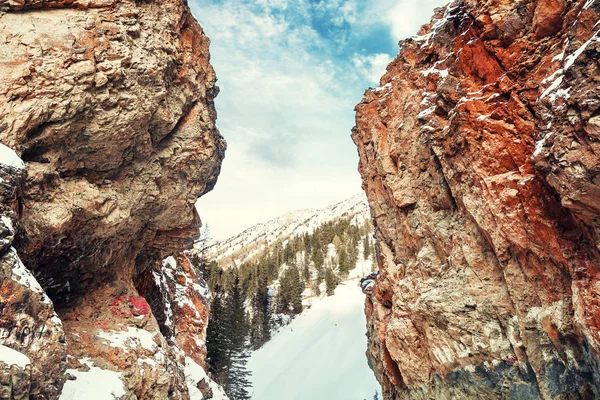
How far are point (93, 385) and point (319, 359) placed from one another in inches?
1544

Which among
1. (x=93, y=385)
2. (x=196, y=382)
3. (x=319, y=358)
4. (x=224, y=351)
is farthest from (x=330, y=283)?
(x=93, y=385)

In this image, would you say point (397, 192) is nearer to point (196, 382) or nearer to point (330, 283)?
point (196, 382)

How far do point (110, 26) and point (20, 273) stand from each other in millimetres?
11994

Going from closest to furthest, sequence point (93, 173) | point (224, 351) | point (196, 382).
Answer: point (93, 173)
point (196, 382)
point (224, 351)

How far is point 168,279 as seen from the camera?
32.9m

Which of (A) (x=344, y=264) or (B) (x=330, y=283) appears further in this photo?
(A) (x=344, y=264)

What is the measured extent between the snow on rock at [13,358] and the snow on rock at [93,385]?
14.3 feet

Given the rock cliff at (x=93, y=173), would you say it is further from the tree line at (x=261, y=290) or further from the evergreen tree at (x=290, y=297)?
the evergreen tree at (x=290, y=297)

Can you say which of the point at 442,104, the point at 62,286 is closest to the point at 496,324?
the point at 442,104

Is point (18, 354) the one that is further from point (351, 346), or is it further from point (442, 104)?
point (351, 346)

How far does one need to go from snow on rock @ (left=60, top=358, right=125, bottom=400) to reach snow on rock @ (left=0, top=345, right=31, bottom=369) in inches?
171

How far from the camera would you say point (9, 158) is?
12586 millimetres

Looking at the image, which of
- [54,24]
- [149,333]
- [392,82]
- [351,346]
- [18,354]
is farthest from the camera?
[351,346]

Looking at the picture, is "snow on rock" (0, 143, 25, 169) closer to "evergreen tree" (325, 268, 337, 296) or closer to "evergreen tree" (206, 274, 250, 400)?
"evergreen tree" (206, 274, 250, 400)
